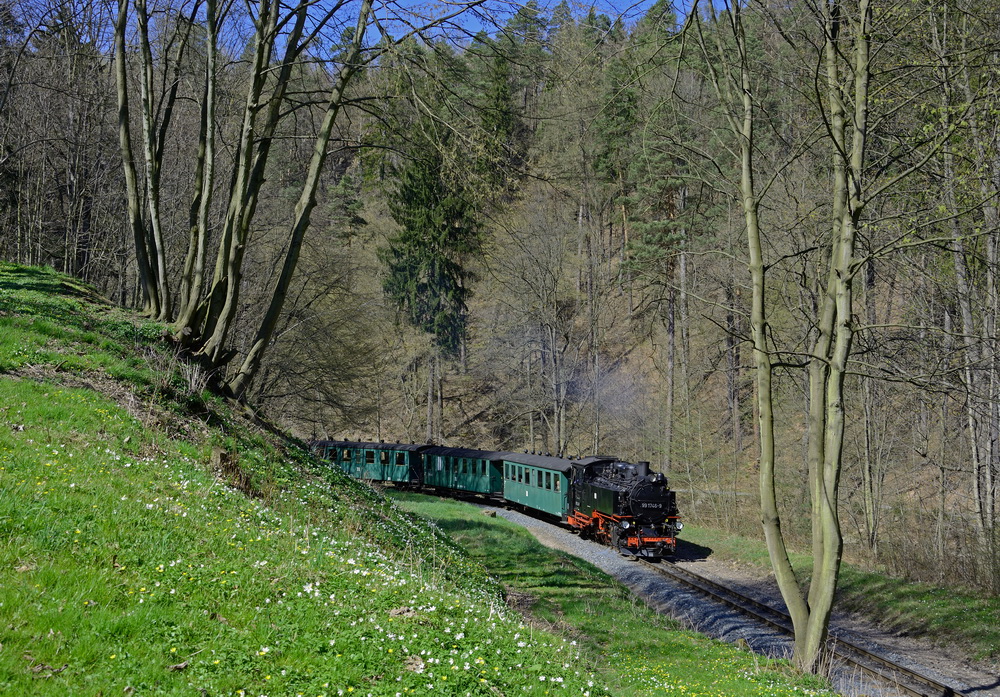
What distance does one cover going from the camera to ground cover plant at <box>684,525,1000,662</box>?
12.6 m

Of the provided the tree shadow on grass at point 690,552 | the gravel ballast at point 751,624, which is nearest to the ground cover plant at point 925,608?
the gravel ballast at point 751,624

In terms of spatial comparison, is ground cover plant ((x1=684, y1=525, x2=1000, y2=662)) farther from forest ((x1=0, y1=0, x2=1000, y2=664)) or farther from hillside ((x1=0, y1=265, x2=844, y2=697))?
hillside ((x1=0, y1=265, x2=844, y2=697))

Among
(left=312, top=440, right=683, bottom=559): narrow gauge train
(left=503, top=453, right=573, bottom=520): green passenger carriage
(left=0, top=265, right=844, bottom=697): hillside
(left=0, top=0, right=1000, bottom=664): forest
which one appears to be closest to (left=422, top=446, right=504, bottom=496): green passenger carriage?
(left=312, top=440, right=683, bottom=559): narrow gauge train

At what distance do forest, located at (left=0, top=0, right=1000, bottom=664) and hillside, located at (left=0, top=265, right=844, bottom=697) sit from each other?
6.56 ft

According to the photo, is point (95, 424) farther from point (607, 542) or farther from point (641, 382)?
point (641, 382)

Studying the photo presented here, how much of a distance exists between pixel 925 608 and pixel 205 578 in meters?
14.1

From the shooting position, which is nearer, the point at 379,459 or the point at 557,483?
the point at 557,483

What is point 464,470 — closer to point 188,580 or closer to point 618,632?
point 618,632

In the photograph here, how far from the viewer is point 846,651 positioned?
12516 mm

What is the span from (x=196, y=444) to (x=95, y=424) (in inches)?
58.2

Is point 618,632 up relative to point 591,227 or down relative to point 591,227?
down

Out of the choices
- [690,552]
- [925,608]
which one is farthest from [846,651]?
[690,552]

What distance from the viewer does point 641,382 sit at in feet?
136

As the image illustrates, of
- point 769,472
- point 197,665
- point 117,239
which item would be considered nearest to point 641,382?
point 117,239
